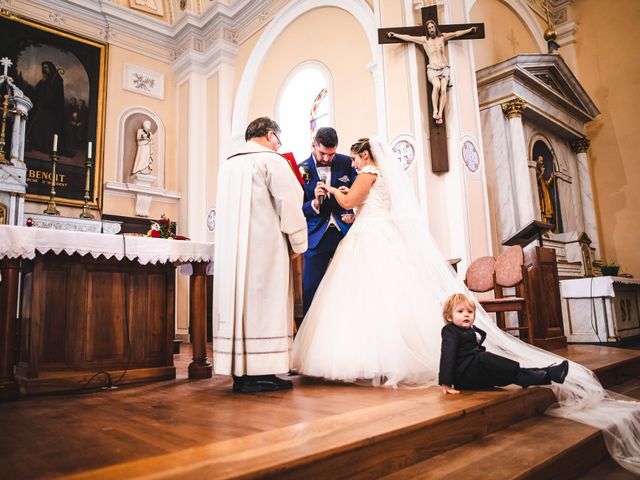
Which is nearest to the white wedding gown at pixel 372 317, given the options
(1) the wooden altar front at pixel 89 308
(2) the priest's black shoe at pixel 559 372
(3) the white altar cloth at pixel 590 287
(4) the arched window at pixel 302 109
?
(2) the priest's black shoe at pixel 559 372

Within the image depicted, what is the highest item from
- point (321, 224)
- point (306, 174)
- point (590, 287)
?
point (306, 174)

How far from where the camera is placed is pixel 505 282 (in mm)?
5090

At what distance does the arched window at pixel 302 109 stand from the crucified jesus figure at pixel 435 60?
2443 millimetres

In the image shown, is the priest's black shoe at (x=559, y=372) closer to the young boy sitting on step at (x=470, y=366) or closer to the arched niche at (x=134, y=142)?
the young boy sitting on step at (x=470, y=366)

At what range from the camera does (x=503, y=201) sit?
23.3 feet

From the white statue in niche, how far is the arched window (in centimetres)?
281

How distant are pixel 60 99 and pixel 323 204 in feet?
23.8

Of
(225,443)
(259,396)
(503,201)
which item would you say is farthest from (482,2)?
(225,443)

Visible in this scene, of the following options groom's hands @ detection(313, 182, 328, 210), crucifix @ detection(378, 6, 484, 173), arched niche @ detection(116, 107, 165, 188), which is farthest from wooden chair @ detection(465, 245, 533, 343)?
arched niche @ detection(116, 107, 165, 188)

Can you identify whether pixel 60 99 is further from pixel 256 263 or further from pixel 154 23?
pixel 256 263

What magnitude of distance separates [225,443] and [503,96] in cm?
687

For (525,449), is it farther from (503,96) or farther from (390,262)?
(503,96)

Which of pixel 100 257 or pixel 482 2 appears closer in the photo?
pixel 100 257

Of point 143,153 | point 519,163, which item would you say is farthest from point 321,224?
point 143,153
